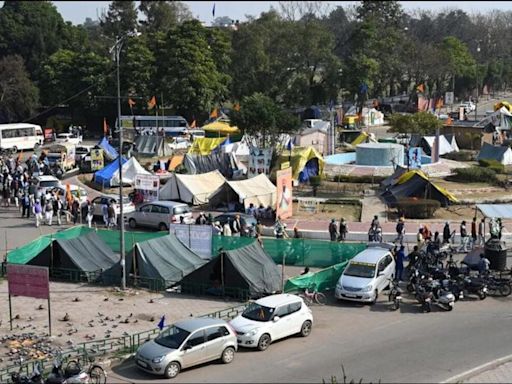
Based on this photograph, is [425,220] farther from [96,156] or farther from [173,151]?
[173,151]

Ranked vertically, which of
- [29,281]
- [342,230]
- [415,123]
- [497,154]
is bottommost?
[342,230]

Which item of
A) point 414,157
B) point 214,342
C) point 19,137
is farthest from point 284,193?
point 19,137

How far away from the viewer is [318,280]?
21344 millimetres

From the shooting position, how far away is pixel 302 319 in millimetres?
17688

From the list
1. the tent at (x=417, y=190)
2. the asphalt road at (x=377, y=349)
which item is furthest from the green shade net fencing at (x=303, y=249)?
the tent at (x=417, y=190)

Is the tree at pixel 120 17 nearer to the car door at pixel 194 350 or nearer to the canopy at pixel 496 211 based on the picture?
the canopy at pixel 496 211

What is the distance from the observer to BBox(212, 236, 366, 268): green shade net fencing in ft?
77.1

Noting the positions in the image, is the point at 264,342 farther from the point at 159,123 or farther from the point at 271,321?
the point at 159,123

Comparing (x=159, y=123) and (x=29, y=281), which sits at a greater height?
(x=159, y=123)

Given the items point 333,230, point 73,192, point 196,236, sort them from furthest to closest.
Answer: point 73,192, point 333,230, point 196,236

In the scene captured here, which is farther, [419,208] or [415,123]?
[415,123]

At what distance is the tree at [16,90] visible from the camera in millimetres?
66062

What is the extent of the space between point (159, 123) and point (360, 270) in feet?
146

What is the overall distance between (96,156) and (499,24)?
111656 millimetres
